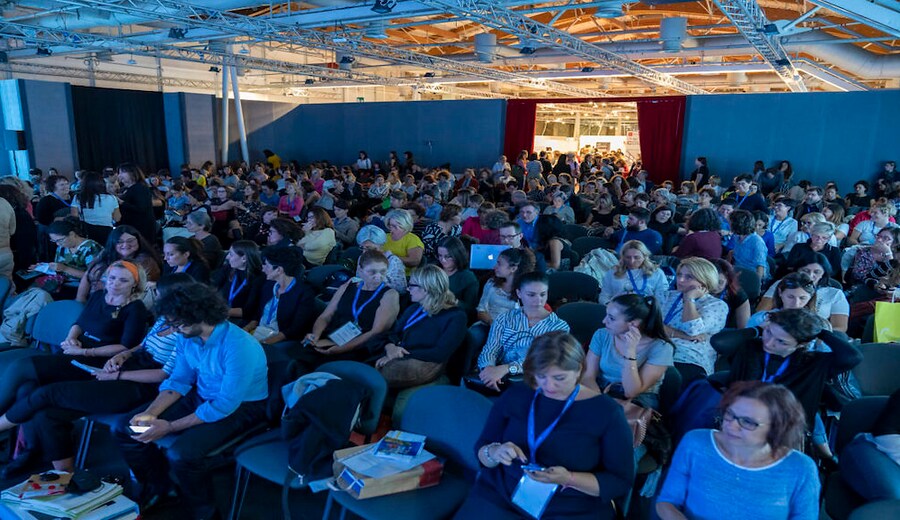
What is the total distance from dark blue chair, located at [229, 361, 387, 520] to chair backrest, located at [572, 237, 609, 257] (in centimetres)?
381

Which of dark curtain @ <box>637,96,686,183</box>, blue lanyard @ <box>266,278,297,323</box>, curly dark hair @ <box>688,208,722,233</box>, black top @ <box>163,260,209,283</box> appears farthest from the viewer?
dark curtain @ <box>637,96,686,183</box>

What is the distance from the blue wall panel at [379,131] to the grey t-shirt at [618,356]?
43.4 ft

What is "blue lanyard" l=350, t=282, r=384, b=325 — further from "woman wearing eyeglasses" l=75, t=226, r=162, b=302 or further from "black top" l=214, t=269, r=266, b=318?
"woman wearing eyeglasses" l=75, t=226, r=162, b=302

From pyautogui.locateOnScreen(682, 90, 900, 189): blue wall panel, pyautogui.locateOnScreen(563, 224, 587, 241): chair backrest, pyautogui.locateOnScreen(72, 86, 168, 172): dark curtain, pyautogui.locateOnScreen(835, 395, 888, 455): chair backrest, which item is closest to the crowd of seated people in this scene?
pyautogui.locateOnScreen(835, 395, 888, 455): chair backrest

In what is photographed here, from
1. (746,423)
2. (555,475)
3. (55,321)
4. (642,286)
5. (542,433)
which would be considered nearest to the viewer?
(746,423)

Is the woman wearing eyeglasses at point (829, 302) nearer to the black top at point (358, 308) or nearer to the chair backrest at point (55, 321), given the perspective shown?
the black top at point (358, 308)

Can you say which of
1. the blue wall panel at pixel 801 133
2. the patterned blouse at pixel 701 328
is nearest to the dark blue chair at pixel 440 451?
the patterned blouse at pixel 701 328

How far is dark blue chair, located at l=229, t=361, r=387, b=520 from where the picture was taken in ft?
8.26

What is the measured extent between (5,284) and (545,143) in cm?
2085

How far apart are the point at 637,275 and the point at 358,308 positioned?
6.41 feet

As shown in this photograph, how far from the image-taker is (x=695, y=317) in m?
3.37

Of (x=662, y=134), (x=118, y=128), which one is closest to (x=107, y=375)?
(x=662, y=134)

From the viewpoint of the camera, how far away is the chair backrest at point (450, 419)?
2496mm

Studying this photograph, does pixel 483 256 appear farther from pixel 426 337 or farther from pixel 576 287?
pixel 426 337
